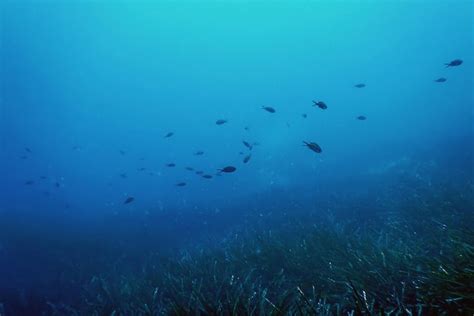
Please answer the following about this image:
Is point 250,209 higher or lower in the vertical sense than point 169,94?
higher

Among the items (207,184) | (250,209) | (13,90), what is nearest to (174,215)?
(250,209)

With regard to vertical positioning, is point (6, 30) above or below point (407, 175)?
above

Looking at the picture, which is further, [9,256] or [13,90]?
[13,90]

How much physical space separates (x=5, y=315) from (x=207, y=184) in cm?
3367

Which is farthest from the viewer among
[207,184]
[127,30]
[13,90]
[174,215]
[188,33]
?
[188,33]

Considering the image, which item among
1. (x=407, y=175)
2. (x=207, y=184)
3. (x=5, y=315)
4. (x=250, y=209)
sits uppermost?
(x=5, y=315)

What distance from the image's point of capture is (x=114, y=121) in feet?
400

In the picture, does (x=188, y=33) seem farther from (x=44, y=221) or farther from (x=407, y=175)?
(x=407, y=175)

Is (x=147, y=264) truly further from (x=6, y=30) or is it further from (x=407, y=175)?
(x=6, y=30)

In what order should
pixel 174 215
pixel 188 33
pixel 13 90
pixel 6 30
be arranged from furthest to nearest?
pixel 188 33
pixel 13 90
pixel 6 30
pixel 174 215

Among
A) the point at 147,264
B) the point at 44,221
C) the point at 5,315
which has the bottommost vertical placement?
the point at 44,221

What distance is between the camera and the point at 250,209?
20188 millimetres

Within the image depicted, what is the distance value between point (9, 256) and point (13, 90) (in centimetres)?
5919

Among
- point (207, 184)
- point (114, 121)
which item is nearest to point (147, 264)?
point (207, 184)
